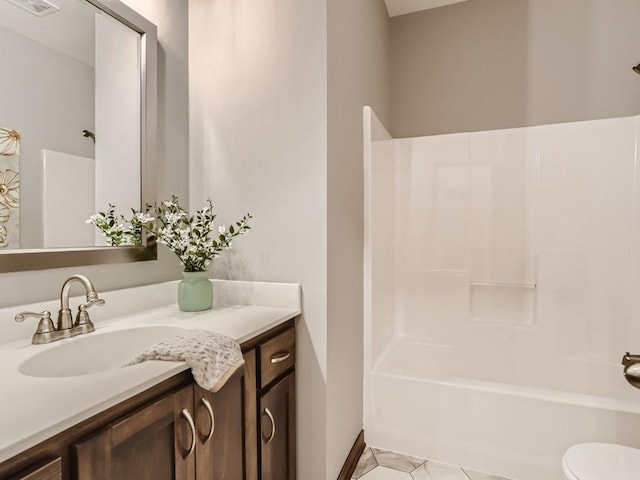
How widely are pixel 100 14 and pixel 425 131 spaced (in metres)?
2.03

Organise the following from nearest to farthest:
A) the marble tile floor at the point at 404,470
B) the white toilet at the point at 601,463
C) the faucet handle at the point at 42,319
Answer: the faucet handle at the point at 42,319 → the white toilet at the point at 601,463 → the marble tile floor at the point at 404,470

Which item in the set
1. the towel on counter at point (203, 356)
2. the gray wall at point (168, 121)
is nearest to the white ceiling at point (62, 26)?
the gray wall at point (168, 121)

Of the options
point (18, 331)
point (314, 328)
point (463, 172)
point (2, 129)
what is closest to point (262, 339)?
point (314, 328)

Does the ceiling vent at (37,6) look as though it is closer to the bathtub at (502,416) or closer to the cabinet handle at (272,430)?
the cabinet handle at (272,430)

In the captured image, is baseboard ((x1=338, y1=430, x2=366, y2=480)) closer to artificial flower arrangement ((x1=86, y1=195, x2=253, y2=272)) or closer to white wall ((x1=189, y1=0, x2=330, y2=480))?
white wall ((x1=189, y1=0, x2=330, y2=480))

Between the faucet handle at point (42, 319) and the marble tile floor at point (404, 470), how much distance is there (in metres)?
1.47

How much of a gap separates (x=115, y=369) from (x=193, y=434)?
0.26 m

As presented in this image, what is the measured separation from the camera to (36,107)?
45.1 inches

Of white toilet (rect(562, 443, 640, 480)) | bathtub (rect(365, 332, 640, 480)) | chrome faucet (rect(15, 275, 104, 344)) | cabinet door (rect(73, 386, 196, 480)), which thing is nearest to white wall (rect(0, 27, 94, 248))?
chrome faucet (rect(15, 275, 104, 344))

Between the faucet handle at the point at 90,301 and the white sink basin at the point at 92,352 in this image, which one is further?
the faucet handle at the point at 90,301

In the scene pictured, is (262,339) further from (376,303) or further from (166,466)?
(376,303)

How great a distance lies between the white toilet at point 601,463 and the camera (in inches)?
50.4

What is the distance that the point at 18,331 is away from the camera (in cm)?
107

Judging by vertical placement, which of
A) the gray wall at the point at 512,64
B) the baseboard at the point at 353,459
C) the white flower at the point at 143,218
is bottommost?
the baseboard at the point at 353,459
